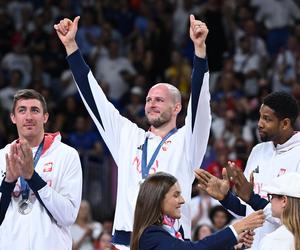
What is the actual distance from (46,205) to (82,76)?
143 centimetres

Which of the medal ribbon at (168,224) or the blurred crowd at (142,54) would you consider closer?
the medal ribbon at (168,224)

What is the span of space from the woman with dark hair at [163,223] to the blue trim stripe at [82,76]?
1990mm

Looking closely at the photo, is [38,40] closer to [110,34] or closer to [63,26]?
[110,34]

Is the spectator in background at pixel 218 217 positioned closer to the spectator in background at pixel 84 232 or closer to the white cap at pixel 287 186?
the spectator in background at pixel 84 232

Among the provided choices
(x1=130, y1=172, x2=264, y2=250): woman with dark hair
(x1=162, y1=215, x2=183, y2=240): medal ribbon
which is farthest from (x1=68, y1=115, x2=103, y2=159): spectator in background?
(x1=130, y1=172, x2=264, y2=250): woman with dark hair

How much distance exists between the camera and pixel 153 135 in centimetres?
934

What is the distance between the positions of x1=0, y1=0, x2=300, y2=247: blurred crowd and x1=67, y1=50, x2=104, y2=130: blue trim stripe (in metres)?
6.27

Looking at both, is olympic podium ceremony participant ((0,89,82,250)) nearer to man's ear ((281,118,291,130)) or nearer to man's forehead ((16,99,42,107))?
man's forehead ((16,99,42,107))

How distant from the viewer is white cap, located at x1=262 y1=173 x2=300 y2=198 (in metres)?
7.51

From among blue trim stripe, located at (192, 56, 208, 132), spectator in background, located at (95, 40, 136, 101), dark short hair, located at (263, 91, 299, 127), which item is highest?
spectator in background, located at (95, 40, 136, 101)

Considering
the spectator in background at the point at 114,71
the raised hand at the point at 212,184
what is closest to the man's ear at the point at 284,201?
the raised hand at the point at 212,184

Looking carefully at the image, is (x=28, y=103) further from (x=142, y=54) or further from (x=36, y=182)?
(x=142, y=54)

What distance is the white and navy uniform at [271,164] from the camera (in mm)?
8812

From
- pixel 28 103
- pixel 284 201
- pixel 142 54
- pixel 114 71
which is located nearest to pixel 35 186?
pixel 28 103
